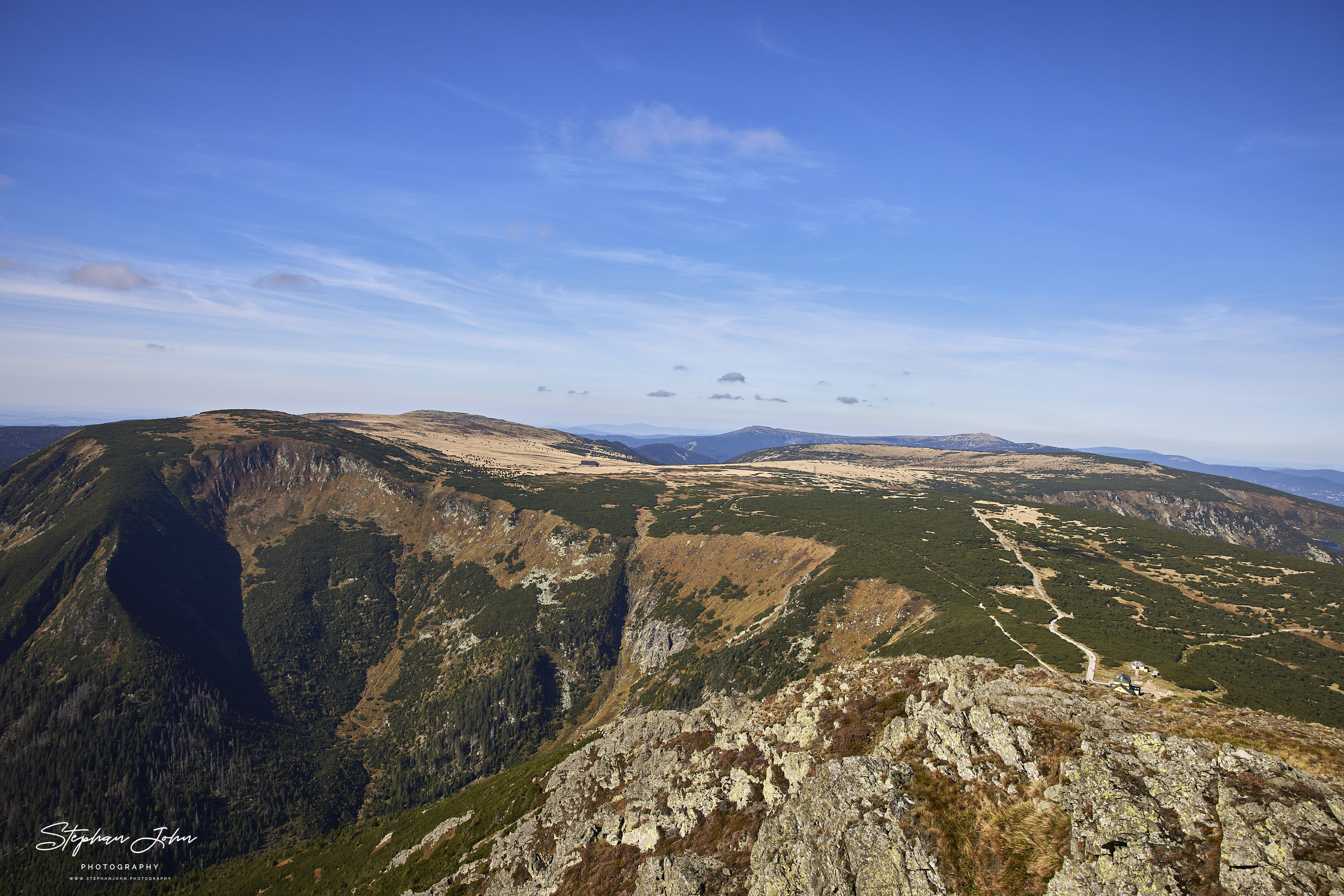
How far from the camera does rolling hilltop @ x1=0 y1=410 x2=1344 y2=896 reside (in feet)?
84.2

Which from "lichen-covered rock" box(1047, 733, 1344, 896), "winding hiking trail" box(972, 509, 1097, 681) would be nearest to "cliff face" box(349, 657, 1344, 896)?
"lichen-covered rock" box(1047, 733, 1344, 896)

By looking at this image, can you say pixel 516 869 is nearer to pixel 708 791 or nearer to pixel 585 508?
pixel 708 791

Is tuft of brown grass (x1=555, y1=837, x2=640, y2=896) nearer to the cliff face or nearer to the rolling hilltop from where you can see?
the cliff face

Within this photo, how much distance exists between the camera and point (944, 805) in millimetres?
25516

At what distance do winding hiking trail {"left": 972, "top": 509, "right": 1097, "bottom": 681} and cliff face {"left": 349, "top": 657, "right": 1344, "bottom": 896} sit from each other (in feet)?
105

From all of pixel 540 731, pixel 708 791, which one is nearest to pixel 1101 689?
pixel 708 791

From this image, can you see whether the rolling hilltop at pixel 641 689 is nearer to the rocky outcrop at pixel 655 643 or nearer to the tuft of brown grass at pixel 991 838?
the tuft of brown grass at pixel 991 838

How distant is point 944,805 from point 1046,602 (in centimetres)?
8399

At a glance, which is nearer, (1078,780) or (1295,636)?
(1078,780)

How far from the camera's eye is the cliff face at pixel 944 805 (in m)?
18.2

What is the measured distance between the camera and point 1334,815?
17000 millimetres

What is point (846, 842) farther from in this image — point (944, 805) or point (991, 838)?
point (991, 838)

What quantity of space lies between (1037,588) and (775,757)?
8893 cm

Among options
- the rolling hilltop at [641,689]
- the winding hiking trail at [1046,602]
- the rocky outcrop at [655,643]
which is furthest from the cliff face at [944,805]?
the rocky outcrop at [655,643]
